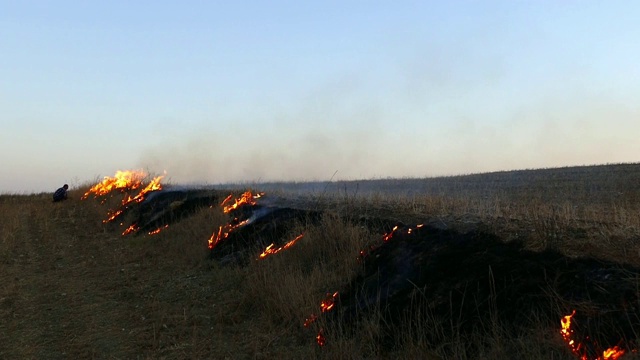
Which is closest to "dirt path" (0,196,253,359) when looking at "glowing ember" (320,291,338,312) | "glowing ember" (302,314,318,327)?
"glowing ember" (302,314,318,327)

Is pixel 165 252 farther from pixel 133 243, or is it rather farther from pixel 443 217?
pixel 443 217

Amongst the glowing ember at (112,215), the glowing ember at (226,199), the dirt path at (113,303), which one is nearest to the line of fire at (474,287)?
the dirt path at (113,303)

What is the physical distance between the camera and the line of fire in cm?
448

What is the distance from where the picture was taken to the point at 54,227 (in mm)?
18781

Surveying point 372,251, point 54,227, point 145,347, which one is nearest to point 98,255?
point 54,227

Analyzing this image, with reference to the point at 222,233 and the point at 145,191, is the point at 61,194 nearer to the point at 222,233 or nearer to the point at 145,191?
the point at 145,191

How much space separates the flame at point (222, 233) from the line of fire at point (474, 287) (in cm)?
143

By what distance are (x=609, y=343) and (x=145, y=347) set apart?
5363 mm

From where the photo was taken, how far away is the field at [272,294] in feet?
17.9

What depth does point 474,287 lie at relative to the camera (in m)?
5.77

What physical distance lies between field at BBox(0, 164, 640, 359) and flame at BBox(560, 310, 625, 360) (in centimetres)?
5

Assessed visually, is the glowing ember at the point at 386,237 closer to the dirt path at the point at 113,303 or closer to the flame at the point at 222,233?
the dirt path at the point at 113,303

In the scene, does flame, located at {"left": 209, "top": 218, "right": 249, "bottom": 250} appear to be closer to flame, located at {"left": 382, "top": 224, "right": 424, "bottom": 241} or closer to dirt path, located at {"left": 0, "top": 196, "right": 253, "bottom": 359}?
dirt path, located at {"left": 0, "top": 196, "right": 253, "bottom": 359}

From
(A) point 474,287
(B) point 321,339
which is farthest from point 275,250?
(A) point 474,287
